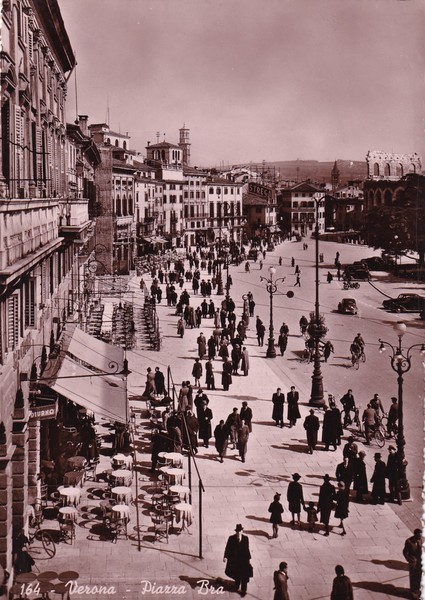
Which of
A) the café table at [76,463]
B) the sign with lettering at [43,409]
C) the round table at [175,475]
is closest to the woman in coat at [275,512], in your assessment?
the round table at [175,475]

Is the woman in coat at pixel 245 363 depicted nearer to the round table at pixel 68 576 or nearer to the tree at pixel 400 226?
the round table at pixel 68 576

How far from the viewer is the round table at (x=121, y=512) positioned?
16.5 m

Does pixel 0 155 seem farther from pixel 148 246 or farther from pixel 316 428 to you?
pixel 148 246

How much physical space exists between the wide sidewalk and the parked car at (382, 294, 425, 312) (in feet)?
101

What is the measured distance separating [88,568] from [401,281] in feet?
201

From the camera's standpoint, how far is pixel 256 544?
16.2 m

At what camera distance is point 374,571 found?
15.1 metres

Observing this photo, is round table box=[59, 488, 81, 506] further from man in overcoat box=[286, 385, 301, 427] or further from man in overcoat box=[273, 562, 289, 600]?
man in overcoat box=[286, 385, 301, 427]

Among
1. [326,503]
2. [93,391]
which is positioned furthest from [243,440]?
[326,503]

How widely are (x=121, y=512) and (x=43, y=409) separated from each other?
9.31ft

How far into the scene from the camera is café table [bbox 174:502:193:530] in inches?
658

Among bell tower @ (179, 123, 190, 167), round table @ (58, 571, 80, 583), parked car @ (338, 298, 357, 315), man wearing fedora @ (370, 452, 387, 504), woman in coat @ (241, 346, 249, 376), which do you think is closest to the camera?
round table @ (58, 571, 80, 583)

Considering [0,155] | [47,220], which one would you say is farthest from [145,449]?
[0,155]

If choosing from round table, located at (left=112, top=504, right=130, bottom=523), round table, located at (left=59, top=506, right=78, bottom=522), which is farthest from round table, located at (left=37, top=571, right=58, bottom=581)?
round table, located at (left=112, top=504, right=130, bottom=523)
